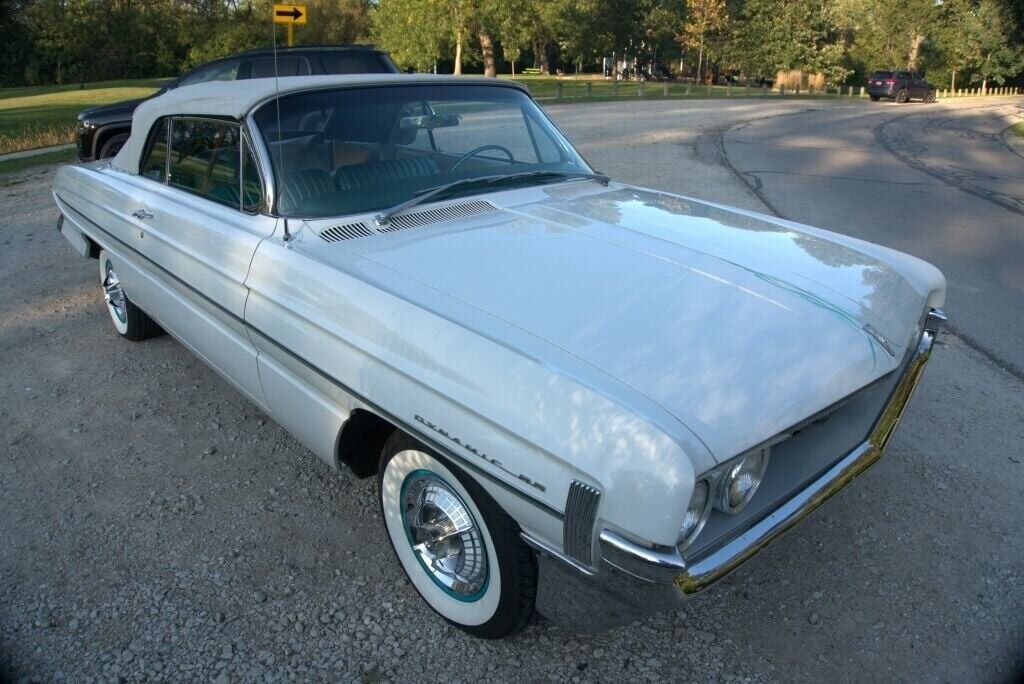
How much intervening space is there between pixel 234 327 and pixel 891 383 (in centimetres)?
256

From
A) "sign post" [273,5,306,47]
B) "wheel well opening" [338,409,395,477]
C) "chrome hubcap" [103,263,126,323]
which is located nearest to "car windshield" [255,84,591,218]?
"sign post" [273,5,306,47]

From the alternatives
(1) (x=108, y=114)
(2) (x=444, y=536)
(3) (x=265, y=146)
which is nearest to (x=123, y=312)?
(3) (x=265, y=146)

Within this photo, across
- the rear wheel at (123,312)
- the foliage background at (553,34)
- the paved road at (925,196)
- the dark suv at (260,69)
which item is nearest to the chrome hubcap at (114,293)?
the rear wheel at (123,312)

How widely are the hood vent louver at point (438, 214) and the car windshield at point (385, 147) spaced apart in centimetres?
10

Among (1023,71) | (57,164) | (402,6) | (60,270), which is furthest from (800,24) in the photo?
(60,270)

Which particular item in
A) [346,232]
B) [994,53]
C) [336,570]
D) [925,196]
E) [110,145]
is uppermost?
[994,53]

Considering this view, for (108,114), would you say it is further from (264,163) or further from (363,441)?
(363,441)

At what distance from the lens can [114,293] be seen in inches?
191

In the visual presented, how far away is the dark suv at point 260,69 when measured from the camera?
8484 mm

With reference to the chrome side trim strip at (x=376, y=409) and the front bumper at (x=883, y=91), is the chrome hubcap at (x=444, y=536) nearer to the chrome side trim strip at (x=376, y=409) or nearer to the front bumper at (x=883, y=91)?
the chrome side trim strip at (x=376, y=409)

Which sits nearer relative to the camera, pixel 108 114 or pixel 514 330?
pixel 514 330

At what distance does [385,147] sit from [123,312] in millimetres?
2562

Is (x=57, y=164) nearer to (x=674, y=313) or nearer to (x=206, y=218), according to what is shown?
(x=206, y=218)

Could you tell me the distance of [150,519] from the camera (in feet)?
10.1
